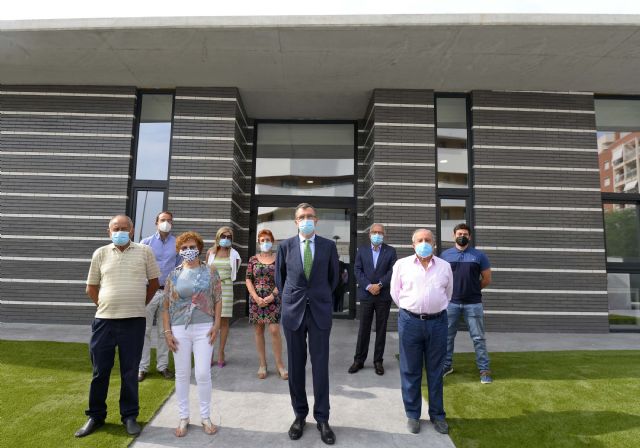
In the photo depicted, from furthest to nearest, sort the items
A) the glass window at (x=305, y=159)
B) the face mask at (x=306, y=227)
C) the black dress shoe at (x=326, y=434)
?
the glass window at (x=305, y=159), the face mask at (x=306, y=227), the black dress shoe at (x=326, y=434)

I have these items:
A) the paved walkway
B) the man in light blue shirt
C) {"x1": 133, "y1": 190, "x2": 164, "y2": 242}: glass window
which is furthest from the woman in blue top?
{"x1": 133, "y1": 190, "x2": 164, "y2": 242}: glass window

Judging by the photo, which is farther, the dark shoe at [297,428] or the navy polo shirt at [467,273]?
the navy polo shirt at [467,273]

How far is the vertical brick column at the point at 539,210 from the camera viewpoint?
762 cm

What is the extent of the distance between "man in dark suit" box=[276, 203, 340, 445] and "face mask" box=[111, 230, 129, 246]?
1393 mm

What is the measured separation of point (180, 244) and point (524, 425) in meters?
3.41

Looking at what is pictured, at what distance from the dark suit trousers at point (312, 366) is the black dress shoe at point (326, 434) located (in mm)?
62

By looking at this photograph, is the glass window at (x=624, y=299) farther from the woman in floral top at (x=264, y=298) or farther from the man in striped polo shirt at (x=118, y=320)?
the man in striped polo shirt at (x=118, y=320)

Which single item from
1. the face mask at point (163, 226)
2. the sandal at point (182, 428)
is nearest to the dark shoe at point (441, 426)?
the sandal at point (182, 428)

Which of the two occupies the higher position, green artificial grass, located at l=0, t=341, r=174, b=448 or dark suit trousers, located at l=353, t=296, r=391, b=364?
dark suit trousers, located at l=353, t=296, r=391, b=364

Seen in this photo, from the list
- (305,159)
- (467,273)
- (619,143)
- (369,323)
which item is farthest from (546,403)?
(619,143)

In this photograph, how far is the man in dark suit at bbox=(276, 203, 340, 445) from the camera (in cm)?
328

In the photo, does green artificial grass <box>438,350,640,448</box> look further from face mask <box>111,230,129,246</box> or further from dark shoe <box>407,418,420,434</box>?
face mask <box>111,230,129,246</box>

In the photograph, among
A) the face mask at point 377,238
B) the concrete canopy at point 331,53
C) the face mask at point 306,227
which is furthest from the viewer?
the concrete canopy at point 331,53

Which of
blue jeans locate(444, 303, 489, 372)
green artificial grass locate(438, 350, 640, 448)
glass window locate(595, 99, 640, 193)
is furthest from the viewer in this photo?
glass window locate(595, 99, 640, 193)
